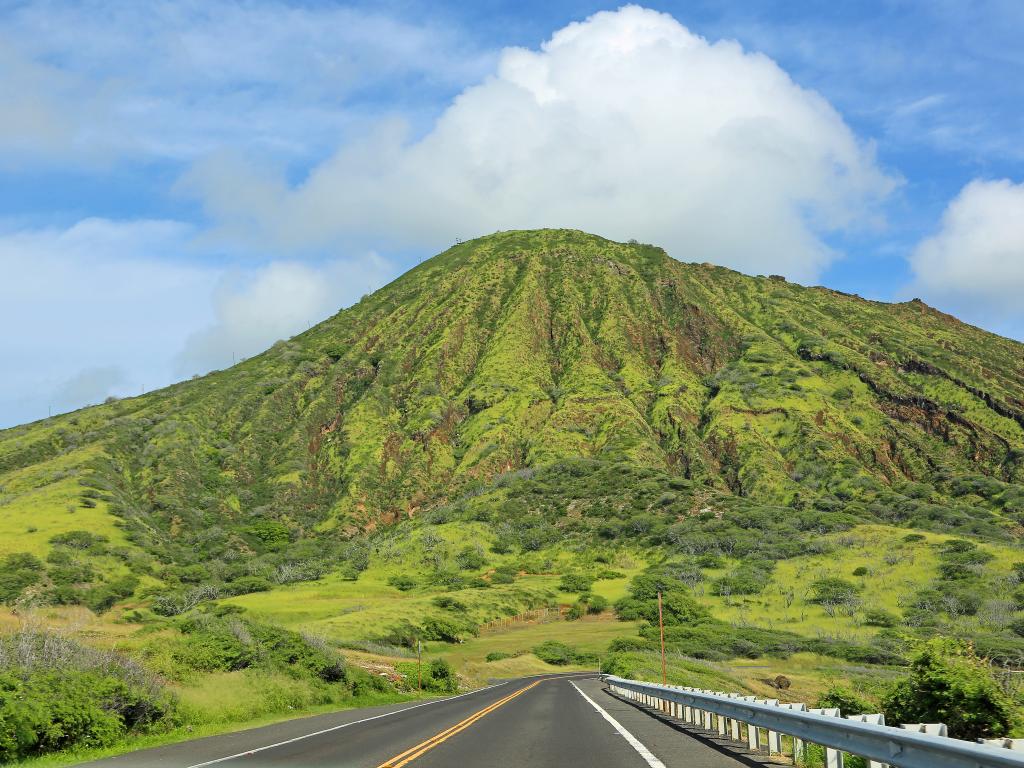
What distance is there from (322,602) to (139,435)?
86267mm

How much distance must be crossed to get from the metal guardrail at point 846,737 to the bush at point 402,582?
332ft

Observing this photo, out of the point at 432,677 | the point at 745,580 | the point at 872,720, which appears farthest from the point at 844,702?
the point at 745,580

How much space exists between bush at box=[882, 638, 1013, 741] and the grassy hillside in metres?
33.1

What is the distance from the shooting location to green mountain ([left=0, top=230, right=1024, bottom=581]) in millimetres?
141000

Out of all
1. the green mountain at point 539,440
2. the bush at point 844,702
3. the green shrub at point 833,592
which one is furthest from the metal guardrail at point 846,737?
the green mountain at point 539,440

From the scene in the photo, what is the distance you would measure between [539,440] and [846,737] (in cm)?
15590

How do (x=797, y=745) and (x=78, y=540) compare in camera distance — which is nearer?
(x=797, y=745)

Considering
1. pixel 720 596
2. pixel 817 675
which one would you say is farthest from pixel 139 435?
pixel 817 675

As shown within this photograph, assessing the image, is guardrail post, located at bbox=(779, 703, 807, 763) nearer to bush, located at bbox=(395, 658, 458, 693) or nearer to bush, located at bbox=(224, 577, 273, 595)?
bush, located at bbox=(395, 658, 458, 693)

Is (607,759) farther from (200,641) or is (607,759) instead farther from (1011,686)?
(200,641)

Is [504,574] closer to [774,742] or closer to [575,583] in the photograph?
[575,583]

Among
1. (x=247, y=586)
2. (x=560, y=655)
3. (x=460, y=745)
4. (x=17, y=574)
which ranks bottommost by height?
(x=560, y=655)

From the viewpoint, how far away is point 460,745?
15.3 m

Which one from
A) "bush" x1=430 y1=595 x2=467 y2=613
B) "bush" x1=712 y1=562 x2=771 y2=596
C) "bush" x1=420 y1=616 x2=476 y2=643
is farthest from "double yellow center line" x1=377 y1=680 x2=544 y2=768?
"bush" x1=712 y1=562 x2=771 y2=596
